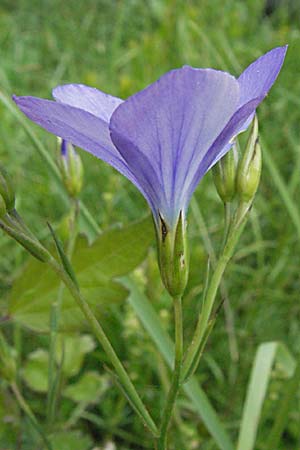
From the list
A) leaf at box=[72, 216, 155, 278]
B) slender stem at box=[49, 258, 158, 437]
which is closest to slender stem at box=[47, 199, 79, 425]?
leaf at box=[72, 216, 155, 278]

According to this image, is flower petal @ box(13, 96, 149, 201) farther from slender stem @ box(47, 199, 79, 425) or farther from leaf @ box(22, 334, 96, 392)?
leaf @ box(22, 334, 96, 392)

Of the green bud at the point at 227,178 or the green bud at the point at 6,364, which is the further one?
the green bud at the point at 6,364

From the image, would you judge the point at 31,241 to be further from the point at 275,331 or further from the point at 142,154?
the point at 275,331

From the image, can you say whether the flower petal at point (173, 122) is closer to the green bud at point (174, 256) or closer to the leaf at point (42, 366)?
the green bud at point (174, 256)

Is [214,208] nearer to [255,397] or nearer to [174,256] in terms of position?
[255,397]

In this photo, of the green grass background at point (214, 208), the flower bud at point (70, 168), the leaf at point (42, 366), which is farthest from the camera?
the green grass background at point (214, 208)

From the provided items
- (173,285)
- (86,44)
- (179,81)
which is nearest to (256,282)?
(173,285)

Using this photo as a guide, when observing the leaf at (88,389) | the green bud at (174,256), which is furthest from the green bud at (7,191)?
the leaf at (88,389)
